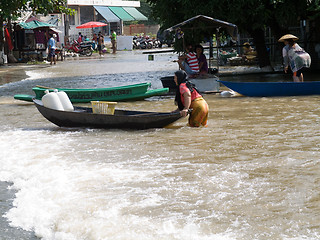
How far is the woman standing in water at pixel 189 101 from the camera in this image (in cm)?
912

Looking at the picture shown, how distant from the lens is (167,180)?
6469mm

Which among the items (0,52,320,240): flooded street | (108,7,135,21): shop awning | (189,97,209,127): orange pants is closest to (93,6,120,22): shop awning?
(108,7,135,21): shop awning

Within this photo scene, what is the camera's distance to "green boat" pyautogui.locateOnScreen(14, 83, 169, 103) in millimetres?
13397

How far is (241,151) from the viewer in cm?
788

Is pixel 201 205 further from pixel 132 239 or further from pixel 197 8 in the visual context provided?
pixel 197 8

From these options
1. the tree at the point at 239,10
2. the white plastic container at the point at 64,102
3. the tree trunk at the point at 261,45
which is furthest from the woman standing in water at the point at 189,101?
the tree trunk at the point at 261,45

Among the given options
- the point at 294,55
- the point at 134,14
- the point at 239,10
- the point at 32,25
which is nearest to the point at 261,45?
the point at 239,10

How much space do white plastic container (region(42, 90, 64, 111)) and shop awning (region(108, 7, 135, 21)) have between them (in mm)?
41760

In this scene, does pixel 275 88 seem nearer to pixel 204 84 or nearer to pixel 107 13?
pixel 204 84

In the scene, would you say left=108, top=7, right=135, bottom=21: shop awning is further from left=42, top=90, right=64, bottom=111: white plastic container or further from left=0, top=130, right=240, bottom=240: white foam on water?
left=0, top=130, right=240, bottom=240: white foam on water

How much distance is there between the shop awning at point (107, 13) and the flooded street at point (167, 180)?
3993 cm

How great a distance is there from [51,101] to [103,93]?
3376 millimetres

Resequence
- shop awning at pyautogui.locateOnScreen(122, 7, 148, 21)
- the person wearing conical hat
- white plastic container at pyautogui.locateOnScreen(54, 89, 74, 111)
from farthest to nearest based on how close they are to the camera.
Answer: shop awning at pyautogui.locateOnScreen(122, 7, 148, 21) < the person wearing conical hat < white plastic container at pyautogui.locateOnScreen(54, 89, 74, 111)

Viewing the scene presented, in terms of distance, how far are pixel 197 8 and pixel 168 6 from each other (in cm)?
120
